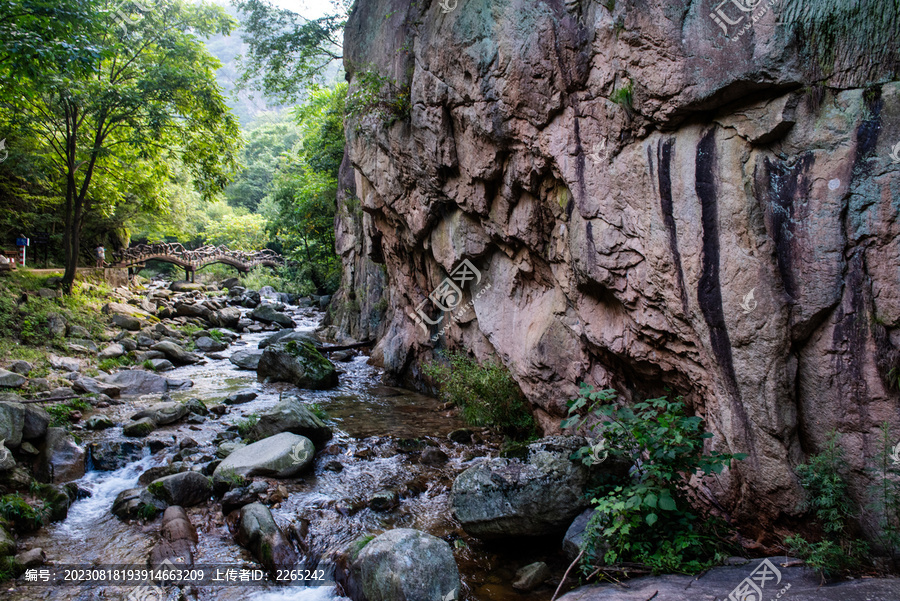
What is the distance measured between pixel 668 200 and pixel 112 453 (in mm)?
8672

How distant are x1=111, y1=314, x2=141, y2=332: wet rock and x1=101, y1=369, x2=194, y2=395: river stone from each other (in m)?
4.87

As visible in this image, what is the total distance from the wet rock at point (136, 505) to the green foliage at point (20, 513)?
0.76 m

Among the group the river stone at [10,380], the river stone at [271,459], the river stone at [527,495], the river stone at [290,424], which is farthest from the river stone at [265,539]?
the river stone at [10,380]

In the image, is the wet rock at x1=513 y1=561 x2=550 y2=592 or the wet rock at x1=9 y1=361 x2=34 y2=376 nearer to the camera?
the wet rock at x1=513 y1=561 x2=550 y2=592

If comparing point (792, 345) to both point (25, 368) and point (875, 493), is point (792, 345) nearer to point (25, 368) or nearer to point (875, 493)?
point (875, 493)

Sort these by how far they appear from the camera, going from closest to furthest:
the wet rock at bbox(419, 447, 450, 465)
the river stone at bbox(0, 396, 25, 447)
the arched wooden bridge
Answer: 1. the river stone at bbox(0, 396, 25, 447)
2. the wet rock at bbox(419, 447, 450, 465)
3. the arched wooden bridge

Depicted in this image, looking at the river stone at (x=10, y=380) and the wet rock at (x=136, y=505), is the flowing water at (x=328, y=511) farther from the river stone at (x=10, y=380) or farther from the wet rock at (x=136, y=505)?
the river stone at (x=10, y=380)

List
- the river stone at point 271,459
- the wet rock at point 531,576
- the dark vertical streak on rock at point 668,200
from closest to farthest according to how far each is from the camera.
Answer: the wet rock at point 531,576 → the dark vertical streak on rock at point 668,200 → the river stone at point 271,459

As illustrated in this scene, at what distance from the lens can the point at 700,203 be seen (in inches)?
179

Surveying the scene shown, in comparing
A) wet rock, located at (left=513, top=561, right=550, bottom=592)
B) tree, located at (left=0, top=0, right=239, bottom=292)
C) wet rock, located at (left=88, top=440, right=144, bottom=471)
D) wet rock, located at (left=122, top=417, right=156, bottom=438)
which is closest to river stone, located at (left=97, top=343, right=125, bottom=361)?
tree, located at (left=0, top=0, right=239, bottom=292)

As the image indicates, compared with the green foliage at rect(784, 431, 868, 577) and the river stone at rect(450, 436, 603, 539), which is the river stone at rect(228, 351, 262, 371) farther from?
the green foliage at rect(784, 431, 868, 577)

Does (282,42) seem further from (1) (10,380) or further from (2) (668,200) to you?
(2) (668,200)

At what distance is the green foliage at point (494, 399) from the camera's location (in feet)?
27.3

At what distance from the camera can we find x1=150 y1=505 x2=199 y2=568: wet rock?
16.9 ft
